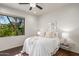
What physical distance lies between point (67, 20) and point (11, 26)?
766 millimetres

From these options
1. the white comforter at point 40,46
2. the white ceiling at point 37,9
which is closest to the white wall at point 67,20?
the white ceiling at point 37,9

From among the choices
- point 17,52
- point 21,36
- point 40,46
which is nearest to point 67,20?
point 40,46

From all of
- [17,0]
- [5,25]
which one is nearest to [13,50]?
[5,25]

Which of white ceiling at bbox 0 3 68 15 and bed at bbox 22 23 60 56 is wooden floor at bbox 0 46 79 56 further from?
white ceiling at bbox 0 3 68 15

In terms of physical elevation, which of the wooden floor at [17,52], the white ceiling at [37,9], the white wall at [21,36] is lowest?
the wooden floor at [17,52]

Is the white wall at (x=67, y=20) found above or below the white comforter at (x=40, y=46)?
above

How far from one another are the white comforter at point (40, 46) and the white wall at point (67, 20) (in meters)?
0.19

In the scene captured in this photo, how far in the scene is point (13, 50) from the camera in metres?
1.05

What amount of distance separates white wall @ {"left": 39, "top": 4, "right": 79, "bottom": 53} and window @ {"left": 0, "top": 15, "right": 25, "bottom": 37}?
28 centimetres

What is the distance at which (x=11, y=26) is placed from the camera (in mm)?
1061

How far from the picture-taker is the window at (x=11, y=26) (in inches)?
39.8

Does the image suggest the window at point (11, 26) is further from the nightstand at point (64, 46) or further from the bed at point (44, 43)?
the nightstand at point (64, 46)

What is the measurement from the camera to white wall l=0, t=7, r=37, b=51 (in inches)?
40.1

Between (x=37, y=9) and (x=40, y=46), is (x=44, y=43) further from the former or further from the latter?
(x=37, y=9)
